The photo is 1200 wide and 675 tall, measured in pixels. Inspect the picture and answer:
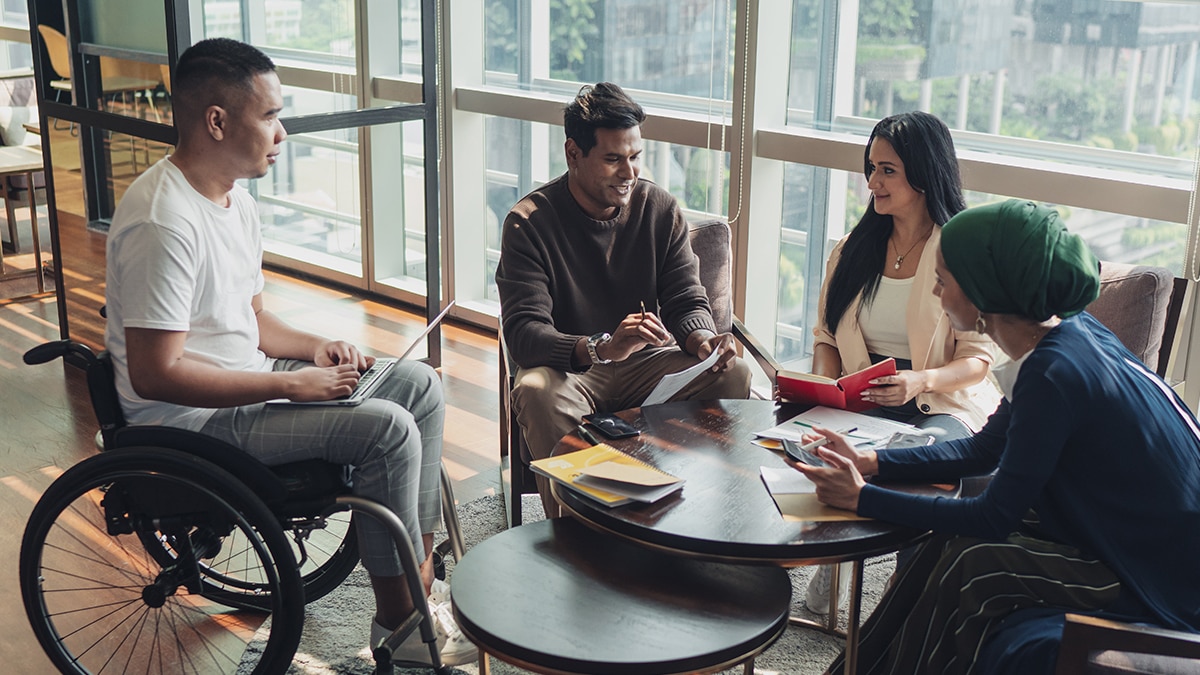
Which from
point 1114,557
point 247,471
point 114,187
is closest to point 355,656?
point 247,471

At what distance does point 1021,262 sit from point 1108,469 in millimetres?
337

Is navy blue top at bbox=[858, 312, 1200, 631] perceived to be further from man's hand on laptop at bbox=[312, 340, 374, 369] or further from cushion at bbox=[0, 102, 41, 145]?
cushion at bbox=[0, 102, 41, 145]

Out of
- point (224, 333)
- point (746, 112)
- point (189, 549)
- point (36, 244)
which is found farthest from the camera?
point (36, 244)

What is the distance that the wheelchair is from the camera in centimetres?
203

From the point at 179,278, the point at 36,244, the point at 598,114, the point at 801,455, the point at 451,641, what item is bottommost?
the point at 451,641

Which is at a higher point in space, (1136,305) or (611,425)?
(1136,305)

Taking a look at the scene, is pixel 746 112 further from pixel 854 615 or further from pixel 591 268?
pixel 854 615

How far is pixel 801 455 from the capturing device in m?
2.12

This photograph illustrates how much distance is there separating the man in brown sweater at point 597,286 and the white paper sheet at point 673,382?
118mm

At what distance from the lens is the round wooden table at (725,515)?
1.82m

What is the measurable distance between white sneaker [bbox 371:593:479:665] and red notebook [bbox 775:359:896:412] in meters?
0.85

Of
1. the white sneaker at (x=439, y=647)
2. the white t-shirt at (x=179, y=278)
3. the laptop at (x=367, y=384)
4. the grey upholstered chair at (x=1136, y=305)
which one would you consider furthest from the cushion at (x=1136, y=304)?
the white t-shirt at (x=179, y=278)

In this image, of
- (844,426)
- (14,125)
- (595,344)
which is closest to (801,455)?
(844,426)

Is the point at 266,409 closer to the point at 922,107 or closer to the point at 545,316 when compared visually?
the point at 545,316
